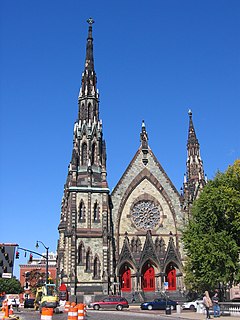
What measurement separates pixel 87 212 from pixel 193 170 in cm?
1763

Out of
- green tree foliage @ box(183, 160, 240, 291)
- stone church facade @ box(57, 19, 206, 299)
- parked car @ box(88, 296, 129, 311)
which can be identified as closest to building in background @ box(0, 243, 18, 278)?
stone church facade @ box(57, 19, 206, 299)

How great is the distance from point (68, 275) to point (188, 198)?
1874cm

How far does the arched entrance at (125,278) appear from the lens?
5112 centimetres

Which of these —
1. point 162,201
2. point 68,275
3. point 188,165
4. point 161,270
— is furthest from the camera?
point 188,165

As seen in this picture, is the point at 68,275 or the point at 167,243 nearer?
the point at 68,275

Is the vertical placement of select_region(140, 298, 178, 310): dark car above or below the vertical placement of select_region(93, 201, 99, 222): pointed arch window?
below

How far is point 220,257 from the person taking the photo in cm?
3303

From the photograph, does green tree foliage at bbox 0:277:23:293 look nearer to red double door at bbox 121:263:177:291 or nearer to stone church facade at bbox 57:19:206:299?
stone church facade at bbox 57:19:206:299

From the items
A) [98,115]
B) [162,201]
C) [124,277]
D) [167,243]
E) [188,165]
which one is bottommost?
[124,277]

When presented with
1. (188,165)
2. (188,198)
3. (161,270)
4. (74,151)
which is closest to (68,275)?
(161,270)

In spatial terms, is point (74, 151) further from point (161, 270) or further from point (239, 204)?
point (239, 204)

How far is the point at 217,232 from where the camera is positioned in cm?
3562

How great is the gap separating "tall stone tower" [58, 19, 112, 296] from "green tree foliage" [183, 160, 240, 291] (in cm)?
1473

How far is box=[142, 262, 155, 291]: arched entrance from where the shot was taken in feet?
169
